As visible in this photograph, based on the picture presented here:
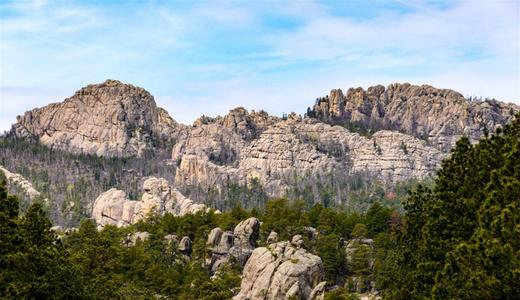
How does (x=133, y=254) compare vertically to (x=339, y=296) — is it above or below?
above

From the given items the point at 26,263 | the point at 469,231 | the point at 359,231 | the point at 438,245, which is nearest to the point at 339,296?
the point at 359,231

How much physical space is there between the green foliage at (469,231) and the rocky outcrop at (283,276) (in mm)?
42251

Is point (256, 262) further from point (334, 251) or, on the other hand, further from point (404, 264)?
point (404, 264)

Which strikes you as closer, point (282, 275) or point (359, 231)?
point (282, 275)

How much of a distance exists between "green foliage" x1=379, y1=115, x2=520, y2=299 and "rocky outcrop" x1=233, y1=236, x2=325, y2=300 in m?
42.3

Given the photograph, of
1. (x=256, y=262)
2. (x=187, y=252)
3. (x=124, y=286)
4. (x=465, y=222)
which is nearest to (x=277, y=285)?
(x=256, y=262)

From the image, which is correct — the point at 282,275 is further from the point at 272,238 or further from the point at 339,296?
the point at 272,238

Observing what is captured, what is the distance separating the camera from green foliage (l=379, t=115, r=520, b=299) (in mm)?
31484

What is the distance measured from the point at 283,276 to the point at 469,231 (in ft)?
193

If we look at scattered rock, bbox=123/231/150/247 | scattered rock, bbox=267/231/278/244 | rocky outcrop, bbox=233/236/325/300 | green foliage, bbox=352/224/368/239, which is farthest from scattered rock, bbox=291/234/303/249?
scattered rock, bbox=123/231/150/247

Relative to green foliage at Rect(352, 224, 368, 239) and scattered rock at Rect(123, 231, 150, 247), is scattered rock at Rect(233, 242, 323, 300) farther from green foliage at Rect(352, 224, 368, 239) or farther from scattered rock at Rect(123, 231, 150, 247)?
scattered rock at Rect(123, 231, 150, 247)

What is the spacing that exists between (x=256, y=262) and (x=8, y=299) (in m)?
65.9

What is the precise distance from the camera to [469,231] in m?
41.1

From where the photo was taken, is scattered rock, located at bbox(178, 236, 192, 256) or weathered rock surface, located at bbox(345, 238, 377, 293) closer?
weathered rock surface, located at bbox(345, 238, 377, 293)
